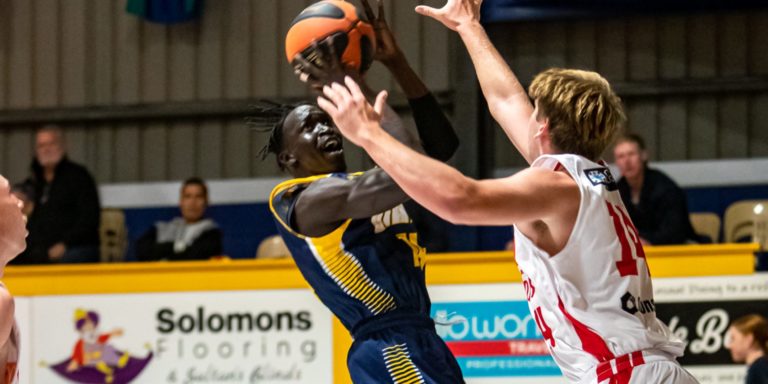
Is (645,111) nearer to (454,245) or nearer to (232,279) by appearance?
(454,245)

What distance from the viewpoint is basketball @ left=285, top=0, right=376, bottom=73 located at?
4348 mm

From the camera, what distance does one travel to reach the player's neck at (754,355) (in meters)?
6.73

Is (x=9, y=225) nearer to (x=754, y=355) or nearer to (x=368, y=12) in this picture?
(x=368, y=12)

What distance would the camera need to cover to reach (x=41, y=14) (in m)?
12.9

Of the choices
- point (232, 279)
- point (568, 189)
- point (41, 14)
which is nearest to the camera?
point (568, 189)

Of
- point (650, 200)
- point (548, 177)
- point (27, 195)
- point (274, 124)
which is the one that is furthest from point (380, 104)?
point (27, 195)

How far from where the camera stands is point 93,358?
778 centimetres

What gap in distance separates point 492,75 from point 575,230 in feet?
3.44

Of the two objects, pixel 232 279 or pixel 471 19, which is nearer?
pixel 471 19

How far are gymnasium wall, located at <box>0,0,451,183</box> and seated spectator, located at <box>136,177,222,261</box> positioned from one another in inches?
113

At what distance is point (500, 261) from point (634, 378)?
12.5 ft

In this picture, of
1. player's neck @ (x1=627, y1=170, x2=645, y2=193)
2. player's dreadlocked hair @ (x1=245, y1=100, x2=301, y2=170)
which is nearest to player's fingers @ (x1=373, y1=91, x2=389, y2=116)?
player's dreadlocked hair @ (x1=245, y1=100, x2=301, y2=170)

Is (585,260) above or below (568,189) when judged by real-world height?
below

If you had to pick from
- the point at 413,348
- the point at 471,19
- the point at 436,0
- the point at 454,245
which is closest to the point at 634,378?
the point at 413,348
